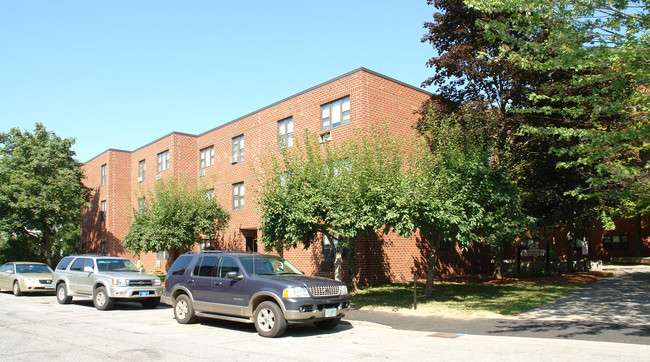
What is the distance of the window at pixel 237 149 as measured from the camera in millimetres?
26078

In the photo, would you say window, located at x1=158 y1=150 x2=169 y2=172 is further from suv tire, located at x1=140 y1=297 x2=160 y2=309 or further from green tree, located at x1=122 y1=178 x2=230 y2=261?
suv tire, located at x1=140 y1=297 x2=160 y2=309

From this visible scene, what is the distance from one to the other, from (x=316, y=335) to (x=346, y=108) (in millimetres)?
12333

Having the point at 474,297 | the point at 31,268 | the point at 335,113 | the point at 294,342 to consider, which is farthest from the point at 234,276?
the point at 31,268

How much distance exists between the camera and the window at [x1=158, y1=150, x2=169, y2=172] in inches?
1244

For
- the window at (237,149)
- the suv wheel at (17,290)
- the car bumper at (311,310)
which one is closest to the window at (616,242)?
the window at (237,149)

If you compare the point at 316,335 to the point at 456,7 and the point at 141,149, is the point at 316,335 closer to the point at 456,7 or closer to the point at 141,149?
the point at 456,7

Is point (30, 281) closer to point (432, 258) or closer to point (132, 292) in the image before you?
point (132, 292)

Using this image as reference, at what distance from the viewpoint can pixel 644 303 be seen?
42.5 ft

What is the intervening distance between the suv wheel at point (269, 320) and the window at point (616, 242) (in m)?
40.1

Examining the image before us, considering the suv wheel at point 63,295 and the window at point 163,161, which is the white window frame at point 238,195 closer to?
the window at point 163,161

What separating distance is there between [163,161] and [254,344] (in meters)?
25.6

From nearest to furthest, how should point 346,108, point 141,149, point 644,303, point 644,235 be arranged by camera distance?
1. point 644,303
2. point 346,108
3. point 141,149
4. point 644,235

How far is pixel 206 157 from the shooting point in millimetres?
29453

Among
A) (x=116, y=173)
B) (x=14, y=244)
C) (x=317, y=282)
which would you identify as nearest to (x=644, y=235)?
(x=317, y=282)
